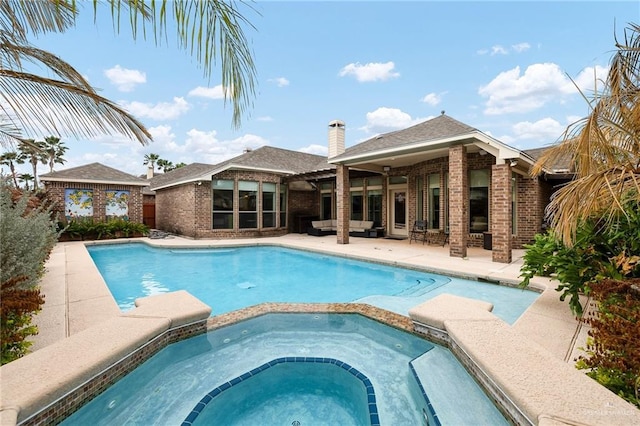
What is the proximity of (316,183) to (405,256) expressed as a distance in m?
9.88

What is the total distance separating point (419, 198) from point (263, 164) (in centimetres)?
865

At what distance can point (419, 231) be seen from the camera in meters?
12.4

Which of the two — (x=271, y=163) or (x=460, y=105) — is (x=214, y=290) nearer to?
(x=271, y=163)

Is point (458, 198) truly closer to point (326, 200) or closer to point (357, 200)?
point (357, 200)

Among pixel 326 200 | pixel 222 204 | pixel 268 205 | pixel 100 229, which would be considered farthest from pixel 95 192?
pixel 326 200

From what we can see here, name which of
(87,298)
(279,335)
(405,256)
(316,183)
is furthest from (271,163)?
(279,335)

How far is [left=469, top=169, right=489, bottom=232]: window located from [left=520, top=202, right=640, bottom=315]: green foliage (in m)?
6.81

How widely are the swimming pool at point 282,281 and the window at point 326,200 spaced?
20.3 ft

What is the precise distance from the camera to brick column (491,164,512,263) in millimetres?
8102

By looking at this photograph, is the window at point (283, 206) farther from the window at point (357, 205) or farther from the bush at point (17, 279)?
the bush at point (17, 279)

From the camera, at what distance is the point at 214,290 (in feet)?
22.9

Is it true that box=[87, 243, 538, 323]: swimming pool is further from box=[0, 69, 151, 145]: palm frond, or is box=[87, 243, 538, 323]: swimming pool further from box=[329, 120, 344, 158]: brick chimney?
box=[329, 120, 344, 158]: brick chimney

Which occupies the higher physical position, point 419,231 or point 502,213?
point 502,213

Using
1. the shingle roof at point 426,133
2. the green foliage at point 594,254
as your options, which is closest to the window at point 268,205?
the shingle roof at point 426,133
